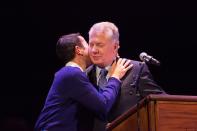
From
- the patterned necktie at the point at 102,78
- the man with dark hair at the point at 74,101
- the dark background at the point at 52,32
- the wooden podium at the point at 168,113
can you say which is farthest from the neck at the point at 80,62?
the dark background at the point at 52,32

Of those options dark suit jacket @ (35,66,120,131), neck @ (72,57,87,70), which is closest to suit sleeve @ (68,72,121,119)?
dark suit jacket @ (35,66,120,131)

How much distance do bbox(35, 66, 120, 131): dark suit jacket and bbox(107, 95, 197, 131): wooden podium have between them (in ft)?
1.85

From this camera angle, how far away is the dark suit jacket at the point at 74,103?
11.5ft

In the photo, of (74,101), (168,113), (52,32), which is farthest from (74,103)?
(52,32)

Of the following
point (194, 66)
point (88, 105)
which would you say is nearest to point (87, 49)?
point (88, 105)

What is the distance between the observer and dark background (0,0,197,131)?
607 cm

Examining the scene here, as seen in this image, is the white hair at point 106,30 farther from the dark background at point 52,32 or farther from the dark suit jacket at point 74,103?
the dark background at point 52,32

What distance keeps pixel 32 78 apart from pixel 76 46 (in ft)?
8.35

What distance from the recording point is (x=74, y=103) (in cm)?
357

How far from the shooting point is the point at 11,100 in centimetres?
601

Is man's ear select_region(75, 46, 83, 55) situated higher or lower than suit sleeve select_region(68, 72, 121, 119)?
higher

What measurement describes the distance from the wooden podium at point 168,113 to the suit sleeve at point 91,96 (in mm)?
531

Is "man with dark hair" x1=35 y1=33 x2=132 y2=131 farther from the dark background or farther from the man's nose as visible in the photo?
the dark background

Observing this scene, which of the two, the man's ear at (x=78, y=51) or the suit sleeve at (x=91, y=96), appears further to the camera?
the man's ear at (x=78, y=51)
